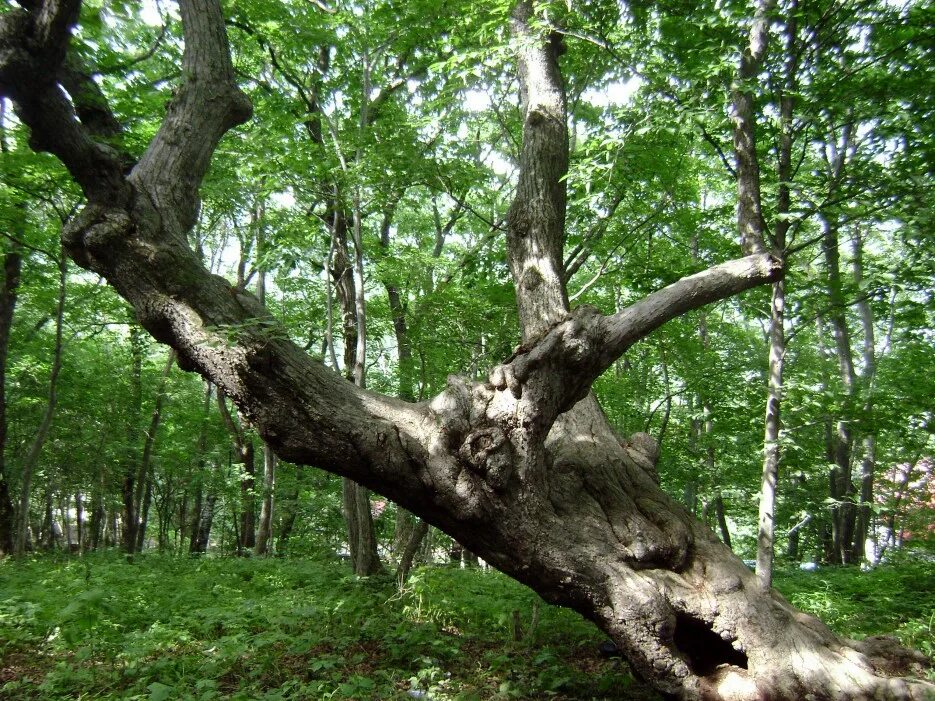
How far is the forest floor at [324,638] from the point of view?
12.6 feet

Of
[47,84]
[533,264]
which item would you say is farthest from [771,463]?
[47,84]

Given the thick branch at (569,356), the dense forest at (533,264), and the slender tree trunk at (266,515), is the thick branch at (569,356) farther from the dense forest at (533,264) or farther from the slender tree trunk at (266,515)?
the slender tree trunk at (266,515)

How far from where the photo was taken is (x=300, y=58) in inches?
297

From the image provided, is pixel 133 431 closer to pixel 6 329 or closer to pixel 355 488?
pixel 6 329

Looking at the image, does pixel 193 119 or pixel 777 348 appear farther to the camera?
pixel 777 348

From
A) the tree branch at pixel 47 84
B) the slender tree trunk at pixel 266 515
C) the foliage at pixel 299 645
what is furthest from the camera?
the slender tree trunk at pixel 266 515

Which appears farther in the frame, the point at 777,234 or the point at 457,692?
the point at 777,234

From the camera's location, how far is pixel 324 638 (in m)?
4.65

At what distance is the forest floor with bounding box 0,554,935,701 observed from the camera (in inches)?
151

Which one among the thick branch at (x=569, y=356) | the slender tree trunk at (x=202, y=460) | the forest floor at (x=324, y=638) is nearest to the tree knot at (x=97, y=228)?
the forest floor at (x=324, y=638)

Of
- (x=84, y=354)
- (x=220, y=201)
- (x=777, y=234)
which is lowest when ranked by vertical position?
(x=777, y=234)

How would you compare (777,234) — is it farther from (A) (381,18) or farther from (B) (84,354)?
(B) (84,354)

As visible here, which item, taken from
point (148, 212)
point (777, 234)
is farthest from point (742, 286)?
point (148, 212)

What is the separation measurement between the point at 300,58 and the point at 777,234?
602cm
